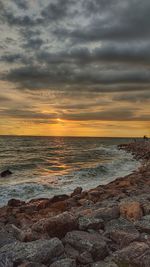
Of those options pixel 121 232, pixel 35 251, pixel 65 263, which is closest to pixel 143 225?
pixel 121 232

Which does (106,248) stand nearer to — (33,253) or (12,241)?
(33,253)

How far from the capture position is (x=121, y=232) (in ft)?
21.3

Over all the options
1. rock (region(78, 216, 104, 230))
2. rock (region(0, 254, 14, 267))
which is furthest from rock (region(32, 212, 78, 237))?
rock (region(0, 254, 14, 267))

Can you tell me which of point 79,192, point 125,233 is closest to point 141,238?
point 125,233

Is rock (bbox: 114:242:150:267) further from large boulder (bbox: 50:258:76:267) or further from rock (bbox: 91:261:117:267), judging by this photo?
large boulder (bbox: 50:258:76:267)

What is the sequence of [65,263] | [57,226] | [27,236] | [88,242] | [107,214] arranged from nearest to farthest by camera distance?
[65,263]
[88,242]
[27,236]
[57,226]
[107,214]

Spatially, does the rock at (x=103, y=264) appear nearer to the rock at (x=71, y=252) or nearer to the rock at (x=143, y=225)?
the rock at (x=71, y=252)

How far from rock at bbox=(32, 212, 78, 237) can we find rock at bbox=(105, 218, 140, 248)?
2.45 ft

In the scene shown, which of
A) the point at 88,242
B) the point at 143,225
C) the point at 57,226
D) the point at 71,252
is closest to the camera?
the point at 71,252

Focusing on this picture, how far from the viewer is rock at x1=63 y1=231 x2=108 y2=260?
575cm

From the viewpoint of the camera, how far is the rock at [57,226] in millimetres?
6656

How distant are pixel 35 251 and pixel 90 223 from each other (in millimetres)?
1799

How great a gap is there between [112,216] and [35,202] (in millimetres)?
5662

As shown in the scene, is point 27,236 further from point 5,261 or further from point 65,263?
point 65,263
